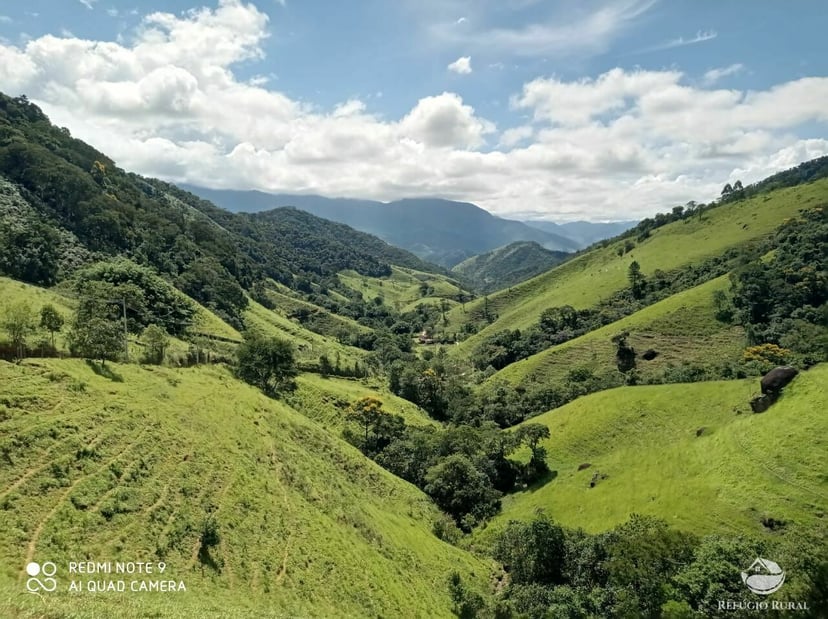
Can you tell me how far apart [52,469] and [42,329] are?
3029cm

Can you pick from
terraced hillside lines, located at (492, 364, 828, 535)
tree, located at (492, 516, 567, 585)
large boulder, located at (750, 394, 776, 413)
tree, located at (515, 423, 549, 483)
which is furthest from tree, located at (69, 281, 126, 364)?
large boulder, located at (750, 394, 776, 413)

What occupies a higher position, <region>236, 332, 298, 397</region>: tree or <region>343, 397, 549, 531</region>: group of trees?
<region>236, 332, 298, 397</region>: tree

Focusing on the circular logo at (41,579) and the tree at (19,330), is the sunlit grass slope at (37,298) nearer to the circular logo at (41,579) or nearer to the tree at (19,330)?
the tree at (19,330)

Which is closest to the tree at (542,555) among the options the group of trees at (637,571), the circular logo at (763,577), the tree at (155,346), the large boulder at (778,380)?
the group of trees at (637,571)

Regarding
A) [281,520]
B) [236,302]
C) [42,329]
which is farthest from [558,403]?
[236,302]

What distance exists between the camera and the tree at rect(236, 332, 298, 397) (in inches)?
→ 2837

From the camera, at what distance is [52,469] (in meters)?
25.9

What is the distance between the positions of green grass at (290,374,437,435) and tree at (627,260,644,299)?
305ft

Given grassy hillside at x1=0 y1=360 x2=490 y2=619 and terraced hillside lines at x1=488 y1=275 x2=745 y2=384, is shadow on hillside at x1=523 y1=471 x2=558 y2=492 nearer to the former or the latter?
grassy hillside at x1=0 y1=360 x2=490 y2=619

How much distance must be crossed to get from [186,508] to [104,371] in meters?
17.6

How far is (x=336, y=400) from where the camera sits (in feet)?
288

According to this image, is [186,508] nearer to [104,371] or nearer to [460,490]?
[104,371]

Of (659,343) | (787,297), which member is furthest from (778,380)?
(787,297)

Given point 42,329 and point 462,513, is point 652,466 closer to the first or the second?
point 462,513
